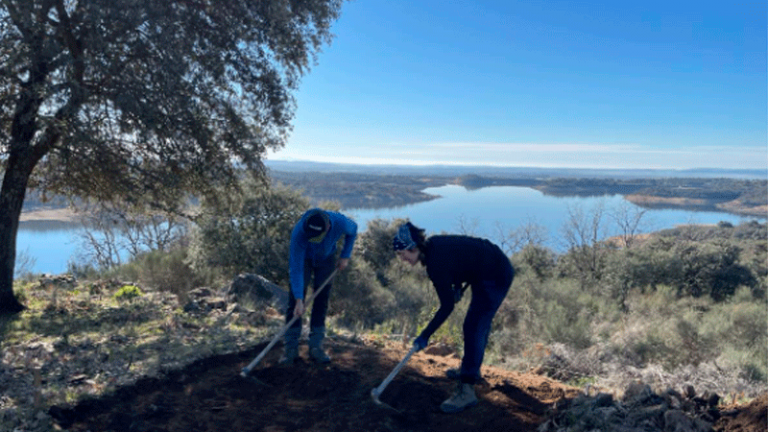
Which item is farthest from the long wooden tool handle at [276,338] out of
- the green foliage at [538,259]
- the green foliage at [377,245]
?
the green foliage at [538,259]

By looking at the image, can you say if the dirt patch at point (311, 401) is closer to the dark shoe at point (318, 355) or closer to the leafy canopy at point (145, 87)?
the dark shoe at point (318, 355)

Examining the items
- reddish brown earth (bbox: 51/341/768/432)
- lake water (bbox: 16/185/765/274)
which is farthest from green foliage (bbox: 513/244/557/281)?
reddish brown earth (bbox: 51/341/768/432)

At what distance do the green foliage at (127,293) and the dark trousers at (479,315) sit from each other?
666 centimetres

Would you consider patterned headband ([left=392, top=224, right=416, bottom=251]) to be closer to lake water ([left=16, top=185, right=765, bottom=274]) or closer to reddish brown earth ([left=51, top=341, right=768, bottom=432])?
reddish brown earth ([left=51, top=341, right=768, bottom=432])

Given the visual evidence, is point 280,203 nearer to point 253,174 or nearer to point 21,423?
point 253,174

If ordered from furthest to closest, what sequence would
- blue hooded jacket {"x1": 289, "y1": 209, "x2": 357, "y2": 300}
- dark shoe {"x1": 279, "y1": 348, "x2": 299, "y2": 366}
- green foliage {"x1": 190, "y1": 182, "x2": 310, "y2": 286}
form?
green foliage {"x1": 190, "y1": 182, "x2": 310, "y2": 286}, dark shoe {"x1": 279, "y1": 348, "x2": 299, "y2": 366}, blue hooded jacket {"x1": 289, "y1": 209, "x2": 357, "y2": 300}

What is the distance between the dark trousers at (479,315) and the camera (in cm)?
430

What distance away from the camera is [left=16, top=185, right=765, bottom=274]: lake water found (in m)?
21.5

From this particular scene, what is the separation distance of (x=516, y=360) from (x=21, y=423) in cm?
500

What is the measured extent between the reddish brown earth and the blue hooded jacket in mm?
889

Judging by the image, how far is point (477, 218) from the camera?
23438mm

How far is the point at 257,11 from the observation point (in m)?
7.98

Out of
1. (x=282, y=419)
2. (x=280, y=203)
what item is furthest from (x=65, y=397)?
(x=280, y=203)

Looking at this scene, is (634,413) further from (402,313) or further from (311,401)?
(402,313)
